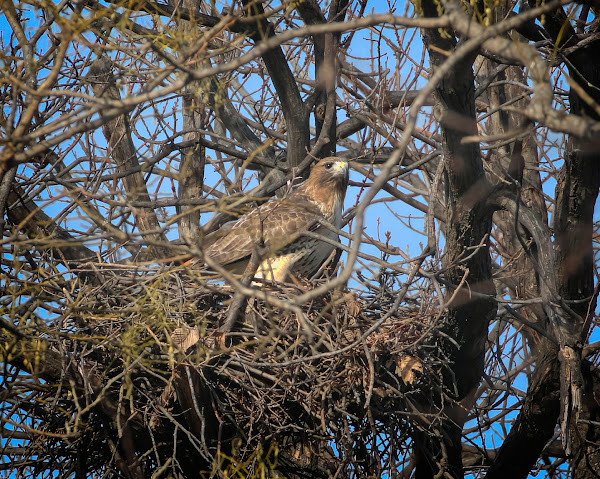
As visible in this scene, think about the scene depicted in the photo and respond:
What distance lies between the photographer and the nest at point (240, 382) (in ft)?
12.5

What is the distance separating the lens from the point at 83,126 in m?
2.24

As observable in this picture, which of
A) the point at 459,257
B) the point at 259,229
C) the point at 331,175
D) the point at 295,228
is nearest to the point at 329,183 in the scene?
the point at 331,175

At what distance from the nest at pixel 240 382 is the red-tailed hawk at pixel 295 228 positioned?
0.76 m

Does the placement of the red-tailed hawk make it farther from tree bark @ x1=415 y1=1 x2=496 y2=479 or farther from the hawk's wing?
tree bark @ x1=415 y1=1 x2=496 y2=479

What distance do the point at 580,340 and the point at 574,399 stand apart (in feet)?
1.11

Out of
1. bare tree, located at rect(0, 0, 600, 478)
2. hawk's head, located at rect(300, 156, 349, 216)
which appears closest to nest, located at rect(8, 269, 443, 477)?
bare tree, located at rect(0, 0, 600, 478)

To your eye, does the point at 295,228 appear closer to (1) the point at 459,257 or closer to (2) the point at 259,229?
(2) the point at 259,229

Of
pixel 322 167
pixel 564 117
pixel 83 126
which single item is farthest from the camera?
pixel 322 167

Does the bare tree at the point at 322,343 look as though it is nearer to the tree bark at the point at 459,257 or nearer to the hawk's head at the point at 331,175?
the tree bark at the point at 459,257

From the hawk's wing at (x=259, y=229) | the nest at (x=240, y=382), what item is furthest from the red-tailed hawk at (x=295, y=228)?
the nest at (x=240, y=382)

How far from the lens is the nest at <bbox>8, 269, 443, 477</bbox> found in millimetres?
3824

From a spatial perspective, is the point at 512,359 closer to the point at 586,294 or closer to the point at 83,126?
the point at 586,294

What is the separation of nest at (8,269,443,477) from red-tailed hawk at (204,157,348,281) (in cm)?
76

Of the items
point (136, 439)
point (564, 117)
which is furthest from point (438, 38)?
point (136, 439)
